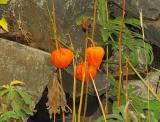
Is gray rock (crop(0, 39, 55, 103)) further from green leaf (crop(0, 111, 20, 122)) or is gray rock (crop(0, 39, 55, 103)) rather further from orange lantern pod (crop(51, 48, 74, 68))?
green leaf (crop(0, 111, 20, 122))

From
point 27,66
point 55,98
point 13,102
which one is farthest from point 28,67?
point 13,102

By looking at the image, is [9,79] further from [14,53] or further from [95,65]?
[95,65]

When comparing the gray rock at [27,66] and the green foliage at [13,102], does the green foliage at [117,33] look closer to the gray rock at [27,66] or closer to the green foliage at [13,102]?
the gray rock at [27,66]

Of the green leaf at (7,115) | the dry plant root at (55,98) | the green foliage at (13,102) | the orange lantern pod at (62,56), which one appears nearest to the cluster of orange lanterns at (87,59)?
the orange lantern pod at (62,56)

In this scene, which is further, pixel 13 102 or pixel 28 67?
pixel 28 67

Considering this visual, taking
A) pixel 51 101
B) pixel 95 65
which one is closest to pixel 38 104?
pixel 51 101

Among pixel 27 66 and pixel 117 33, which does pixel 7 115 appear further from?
pixel 117 33

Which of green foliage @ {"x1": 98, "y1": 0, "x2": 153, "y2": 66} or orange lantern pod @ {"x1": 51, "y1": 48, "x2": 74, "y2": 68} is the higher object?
green foliage @ {"x1": 98, "y1": 0, "x2": 153, "y2": 66}

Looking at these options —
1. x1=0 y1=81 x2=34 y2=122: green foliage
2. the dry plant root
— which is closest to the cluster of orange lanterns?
the dry plant root

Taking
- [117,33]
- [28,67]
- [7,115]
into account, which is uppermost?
[117,33]

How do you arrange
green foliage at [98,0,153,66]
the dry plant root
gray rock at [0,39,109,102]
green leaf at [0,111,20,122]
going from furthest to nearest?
gray rock at [0,39,109,102]
green foliage at [98,0,153,66]
the dry plant root
green leaf at [0,111,20,122]

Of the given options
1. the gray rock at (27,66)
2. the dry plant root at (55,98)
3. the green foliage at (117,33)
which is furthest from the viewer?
the gray rock at (27,66)
